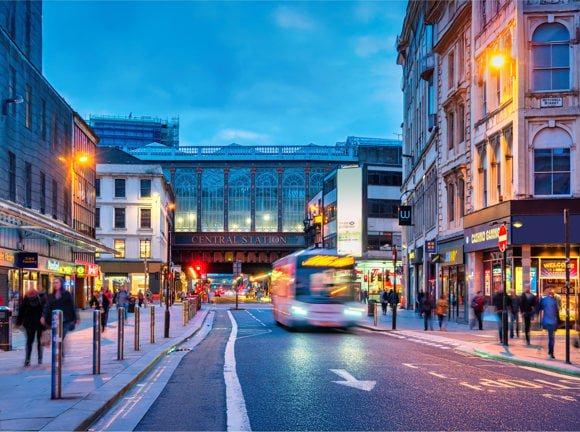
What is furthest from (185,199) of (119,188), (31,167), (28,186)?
(28,186)

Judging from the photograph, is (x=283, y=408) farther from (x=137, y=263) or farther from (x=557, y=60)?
(x=137, y=263)

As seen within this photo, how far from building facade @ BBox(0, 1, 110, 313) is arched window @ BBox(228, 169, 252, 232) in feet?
172

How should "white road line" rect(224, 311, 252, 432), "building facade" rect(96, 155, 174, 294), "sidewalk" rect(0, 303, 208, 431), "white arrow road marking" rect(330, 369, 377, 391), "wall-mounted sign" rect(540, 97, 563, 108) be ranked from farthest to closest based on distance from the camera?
"building facade" rect(96, 155, 174, 294), "wall-mounted sign" rect(540, 97, 563, 108), "white arrow road marking" rect(330, 369, 377, 391), "white road line" rect(224, 311, 252, 432), "sidewalk" rect(0, 303, 208, 431)

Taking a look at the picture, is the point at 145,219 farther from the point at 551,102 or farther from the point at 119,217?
the point at 551,102

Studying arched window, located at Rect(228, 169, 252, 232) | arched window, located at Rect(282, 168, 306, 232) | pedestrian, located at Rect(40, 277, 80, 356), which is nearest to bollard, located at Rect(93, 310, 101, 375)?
pedestrian, located at Rect(40, 277, 80, 356)

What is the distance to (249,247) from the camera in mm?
101125

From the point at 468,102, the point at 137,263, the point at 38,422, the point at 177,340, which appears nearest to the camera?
the point at 38,422

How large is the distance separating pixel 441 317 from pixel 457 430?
23.7 meters

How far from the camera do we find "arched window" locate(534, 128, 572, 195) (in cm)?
3002

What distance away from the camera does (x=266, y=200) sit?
349 ft

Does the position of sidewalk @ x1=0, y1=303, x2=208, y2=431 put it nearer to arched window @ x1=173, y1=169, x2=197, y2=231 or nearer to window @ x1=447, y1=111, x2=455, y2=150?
window @ x1=447, y1=111, x2=455, y2=150

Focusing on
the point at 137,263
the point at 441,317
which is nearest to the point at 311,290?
the point at 441,317

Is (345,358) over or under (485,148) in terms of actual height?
under

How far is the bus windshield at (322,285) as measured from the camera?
29469 millimetres
